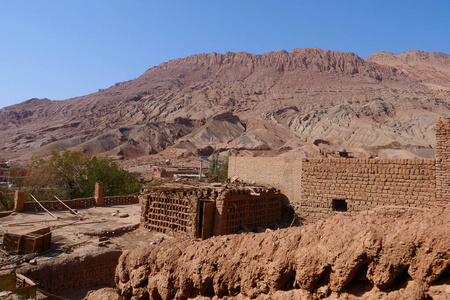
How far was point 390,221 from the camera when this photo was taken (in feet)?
9.20

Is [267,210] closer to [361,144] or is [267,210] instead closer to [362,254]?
[362,254]

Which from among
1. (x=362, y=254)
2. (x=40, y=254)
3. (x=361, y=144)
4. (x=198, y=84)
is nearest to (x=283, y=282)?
(x=362, y=254)

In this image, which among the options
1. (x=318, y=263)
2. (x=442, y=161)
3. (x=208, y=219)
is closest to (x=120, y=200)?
(x=208, y=219)

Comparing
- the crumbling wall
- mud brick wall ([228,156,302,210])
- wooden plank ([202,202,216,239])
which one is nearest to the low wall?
the crumbling wall

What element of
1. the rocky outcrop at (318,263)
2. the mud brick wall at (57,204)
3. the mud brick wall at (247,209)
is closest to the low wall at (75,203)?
the mud brick wall at (57,204)

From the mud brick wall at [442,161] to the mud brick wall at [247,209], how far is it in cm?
565

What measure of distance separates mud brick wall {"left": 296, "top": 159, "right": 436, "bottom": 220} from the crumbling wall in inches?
156

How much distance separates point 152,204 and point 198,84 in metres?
92.4

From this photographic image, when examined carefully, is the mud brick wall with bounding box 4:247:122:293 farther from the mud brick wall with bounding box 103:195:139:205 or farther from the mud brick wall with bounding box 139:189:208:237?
the mud brick wall with bounding box 103:195:139:205

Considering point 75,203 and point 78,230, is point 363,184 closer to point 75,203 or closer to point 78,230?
point 78,230

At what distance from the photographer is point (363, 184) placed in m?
11.1

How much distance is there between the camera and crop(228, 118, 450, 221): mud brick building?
31.3ft

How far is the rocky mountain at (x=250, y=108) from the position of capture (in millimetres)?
60981

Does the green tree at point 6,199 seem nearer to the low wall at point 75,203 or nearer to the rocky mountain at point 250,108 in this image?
the low wall at point 75,203
